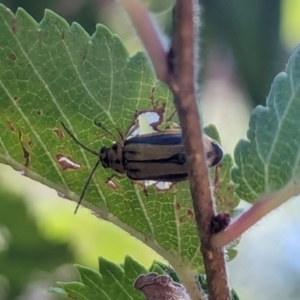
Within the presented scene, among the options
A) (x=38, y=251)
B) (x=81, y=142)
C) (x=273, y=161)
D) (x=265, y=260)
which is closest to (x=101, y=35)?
(x=81, y=142)

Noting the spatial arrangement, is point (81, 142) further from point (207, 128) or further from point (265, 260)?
point (265, 260)

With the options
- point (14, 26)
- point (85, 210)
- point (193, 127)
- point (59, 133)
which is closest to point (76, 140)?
point (59, 133)

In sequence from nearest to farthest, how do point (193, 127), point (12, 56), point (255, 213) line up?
point (193, 127) < point (255, 213) < point (12, 56)

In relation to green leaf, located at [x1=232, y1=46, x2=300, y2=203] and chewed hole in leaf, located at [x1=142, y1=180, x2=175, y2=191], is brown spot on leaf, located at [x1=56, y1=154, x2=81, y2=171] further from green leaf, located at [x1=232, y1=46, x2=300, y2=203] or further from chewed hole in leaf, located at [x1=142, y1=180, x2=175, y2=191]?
green leaf, located at [x1=232, y1=46, x2=300, y2=203]

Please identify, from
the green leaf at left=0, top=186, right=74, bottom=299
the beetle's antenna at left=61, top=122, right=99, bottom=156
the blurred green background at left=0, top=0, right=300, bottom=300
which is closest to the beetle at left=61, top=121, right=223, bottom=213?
the beetle's antenna at left=61, top=122, right=99, bottom=156

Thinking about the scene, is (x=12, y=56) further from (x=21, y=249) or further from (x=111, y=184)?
(x=21, y=249)

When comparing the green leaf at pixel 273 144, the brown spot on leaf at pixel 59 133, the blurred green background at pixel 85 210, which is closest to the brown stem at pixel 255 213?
the green leaf at pixel 273 144
